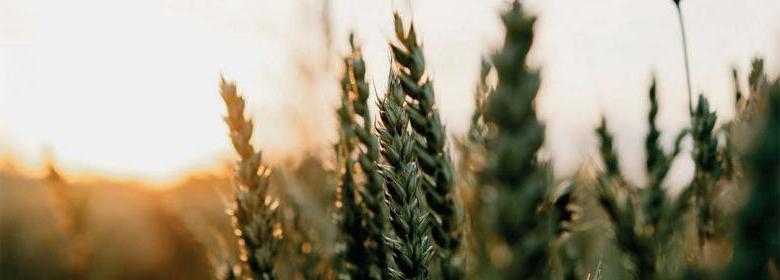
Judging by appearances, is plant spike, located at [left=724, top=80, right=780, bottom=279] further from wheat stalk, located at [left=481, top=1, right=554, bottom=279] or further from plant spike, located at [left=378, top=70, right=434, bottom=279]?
plant spike, located at [left=378, top=70, right=434, bottom=279]

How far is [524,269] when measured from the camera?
52 centimetres

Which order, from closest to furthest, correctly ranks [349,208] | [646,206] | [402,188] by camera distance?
1. [402,188]
2. [646,206]
3. [349,208]

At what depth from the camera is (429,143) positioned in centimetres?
90

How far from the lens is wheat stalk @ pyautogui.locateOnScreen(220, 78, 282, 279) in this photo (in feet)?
3.91

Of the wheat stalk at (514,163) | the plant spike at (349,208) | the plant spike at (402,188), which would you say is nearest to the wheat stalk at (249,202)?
the plant spike at (349,208)

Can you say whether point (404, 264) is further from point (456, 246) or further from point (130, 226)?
point (130, 226)

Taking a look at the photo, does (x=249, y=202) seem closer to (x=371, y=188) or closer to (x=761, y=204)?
(x=371, y=188)

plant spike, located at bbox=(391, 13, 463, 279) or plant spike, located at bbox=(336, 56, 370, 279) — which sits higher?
plant spike, located at bbox=(391, 13, 463, 279)

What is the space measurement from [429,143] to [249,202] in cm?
42

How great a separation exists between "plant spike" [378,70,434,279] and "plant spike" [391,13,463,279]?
1cm

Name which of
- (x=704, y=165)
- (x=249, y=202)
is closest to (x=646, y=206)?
(x=704, y=165)

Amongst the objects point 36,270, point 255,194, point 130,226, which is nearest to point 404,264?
point 255,194

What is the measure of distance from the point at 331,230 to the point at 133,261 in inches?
281

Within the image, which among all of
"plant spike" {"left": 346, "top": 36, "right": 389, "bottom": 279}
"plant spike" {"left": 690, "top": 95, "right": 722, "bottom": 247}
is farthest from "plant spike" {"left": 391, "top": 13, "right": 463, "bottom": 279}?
"plant spike" {"left": 690, "top": 95, "right": 722, "bottom": 247}
